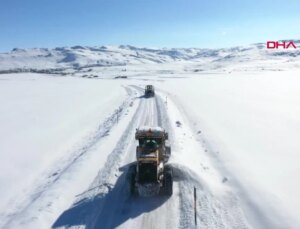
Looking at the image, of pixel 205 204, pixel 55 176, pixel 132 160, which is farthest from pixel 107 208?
pixel 132 160

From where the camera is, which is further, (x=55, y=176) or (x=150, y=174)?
(x=55, y=176)

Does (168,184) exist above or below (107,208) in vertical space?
above

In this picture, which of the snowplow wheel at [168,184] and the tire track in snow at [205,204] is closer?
the tire track in snow at [205,204]

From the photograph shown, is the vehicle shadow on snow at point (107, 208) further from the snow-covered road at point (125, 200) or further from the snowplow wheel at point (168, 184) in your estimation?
the snowplow wheel at point (168, 184)

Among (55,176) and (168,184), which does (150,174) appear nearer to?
(168,184)

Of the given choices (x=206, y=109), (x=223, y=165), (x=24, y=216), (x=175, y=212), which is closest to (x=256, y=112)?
(x=206, y=109)

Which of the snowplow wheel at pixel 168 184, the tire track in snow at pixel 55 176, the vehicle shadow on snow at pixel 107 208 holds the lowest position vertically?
the tire track in snow at pixel 55 176

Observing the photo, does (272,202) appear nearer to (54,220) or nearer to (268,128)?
(54,220)

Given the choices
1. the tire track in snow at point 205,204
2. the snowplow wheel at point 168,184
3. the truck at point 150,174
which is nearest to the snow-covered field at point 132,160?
the tire track in snow at point 205,204
